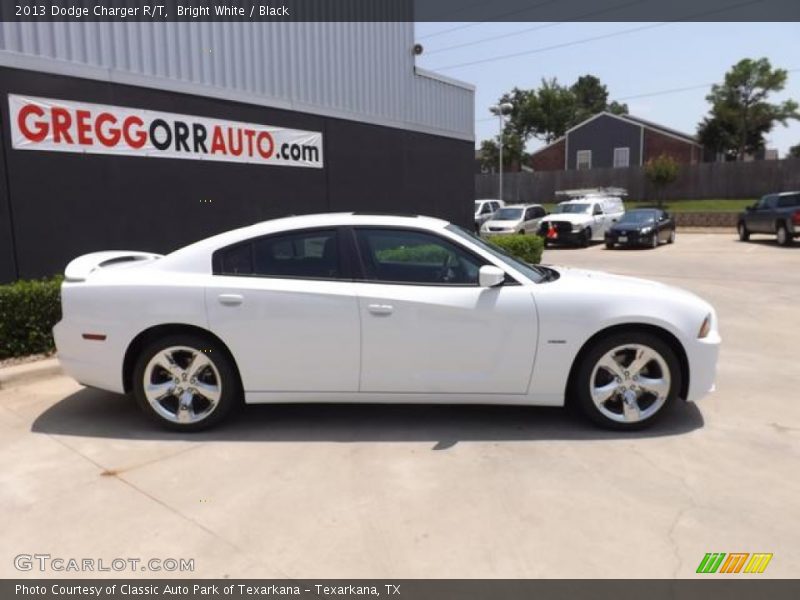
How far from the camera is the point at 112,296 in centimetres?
453

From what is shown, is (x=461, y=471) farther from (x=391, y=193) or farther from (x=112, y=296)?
(x=391, y=193)

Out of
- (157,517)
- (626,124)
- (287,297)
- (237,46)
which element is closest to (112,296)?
(287,297)

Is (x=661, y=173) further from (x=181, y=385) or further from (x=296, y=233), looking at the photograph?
(x=181, y=385)

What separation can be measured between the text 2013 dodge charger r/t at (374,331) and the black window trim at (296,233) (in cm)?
1

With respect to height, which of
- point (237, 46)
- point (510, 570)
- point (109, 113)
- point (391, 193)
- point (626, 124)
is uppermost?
point (626, 124)

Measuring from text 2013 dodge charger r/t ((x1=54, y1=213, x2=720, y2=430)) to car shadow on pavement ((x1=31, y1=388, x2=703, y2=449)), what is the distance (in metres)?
0.19

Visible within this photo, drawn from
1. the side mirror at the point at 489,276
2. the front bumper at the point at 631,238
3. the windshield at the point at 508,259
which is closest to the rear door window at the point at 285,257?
the windshield at the point at 508,259

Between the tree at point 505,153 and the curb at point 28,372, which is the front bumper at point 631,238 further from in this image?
the tree at point 505,153

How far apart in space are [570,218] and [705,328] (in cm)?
2010

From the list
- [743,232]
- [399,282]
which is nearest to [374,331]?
[399,282]

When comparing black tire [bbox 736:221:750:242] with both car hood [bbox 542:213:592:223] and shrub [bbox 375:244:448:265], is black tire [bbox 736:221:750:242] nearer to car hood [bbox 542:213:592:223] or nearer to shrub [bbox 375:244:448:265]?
car hood [bbox 542:213:592:223]

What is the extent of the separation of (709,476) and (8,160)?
7.66 m

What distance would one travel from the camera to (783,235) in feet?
69.7

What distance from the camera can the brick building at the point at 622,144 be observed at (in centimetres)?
4728
